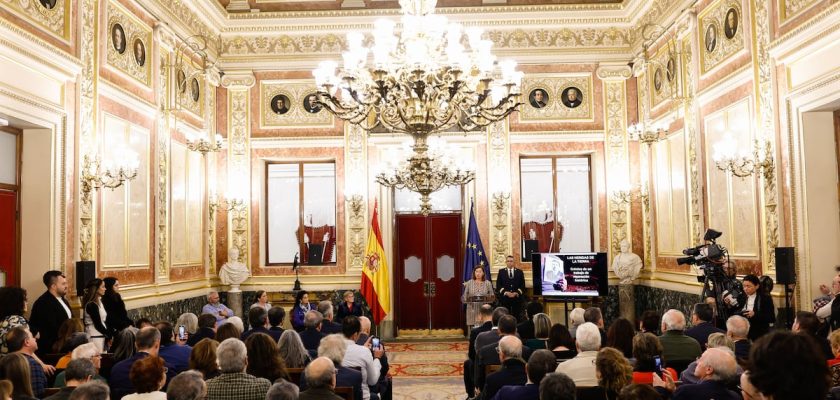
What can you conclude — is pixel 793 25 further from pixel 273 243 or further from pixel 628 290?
pixel 273 243

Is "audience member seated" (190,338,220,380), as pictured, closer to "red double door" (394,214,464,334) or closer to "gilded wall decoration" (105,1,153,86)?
"gilded wall decoration" (105,1,153,86)

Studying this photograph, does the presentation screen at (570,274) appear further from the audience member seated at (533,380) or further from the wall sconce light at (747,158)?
the audience member seated at (533,380)

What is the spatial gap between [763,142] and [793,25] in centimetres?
139

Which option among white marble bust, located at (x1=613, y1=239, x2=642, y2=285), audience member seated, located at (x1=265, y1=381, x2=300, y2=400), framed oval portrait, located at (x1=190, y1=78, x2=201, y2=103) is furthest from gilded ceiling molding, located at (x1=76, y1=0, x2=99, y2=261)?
white marble bust, located at (x1=613, y1=239, x2=642, y2=285)

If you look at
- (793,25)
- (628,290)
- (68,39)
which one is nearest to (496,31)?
(628,290)

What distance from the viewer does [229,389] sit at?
411 centimetres

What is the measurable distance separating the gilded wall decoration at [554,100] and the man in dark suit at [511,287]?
3017 millimetres

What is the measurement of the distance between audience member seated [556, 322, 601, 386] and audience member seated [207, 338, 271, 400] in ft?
6.24

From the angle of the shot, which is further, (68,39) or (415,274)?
(415,274)

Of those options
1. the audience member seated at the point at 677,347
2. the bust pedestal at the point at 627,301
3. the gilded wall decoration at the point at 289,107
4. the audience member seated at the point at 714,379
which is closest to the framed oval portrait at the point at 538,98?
the bust pedestal at the point at 627,301

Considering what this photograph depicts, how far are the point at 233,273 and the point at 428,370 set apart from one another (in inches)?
177

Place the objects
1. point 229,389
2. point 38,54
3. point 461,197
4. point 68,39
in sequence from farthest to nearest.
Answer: point 461,197 → point 68,39 → point 38,54 → point 229,389

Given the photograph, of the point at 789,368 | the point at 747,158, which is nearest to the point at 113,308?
the point at 789,368

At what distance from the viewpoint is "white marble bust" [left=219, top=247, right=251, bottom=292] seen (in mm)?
12594
